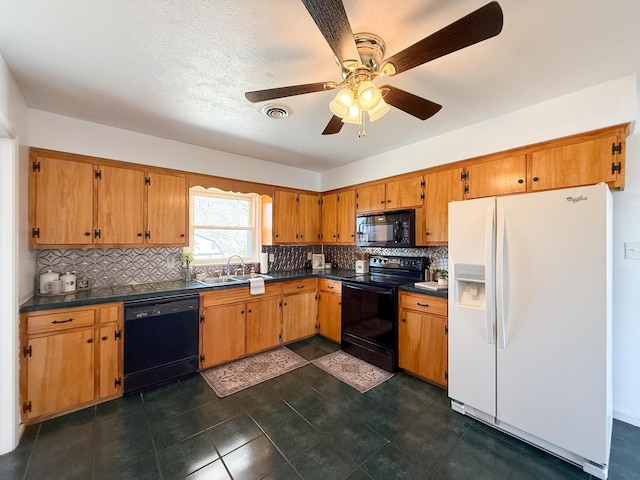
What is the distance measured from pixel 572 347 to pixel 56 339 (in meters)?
3.79

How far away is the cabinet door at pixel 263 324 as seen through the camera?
10.6 feet

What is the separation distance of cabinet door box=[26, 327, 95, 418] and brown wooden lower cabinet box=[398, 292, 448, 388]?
9.55 feet

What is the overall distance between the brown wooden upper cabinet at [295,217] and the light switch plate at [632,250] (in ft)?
11.2

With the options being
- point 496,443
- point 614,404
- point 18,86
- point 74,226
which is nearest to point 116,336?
point 74,226

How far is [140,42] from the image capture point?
5.15 feet

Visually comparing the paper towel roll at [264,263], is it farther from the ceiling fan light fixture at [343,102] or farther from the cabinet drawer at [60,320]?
the ceiling fan light fixture at [343,102]

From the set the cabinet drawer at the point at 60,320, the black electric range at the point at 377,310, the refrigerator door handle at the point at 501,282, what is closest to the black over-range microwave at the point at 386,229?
the black electric range at the point at 377,310

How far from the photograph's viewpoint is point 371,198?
12.0ft

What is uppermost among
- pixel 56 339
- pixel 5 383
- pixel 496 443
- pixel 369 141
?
pixel 369 141

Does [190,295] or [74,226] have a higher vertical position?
[74,226]

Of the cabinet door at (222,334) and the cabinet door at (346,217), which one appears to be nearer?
the cabinet door at (222,334)

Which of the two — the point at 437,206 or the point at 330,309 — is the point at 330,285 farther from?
the point at 437,206

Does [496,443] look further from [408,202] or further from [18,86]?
[18,86]

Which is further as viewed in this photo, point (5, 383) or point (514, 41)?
point (5, 383)
